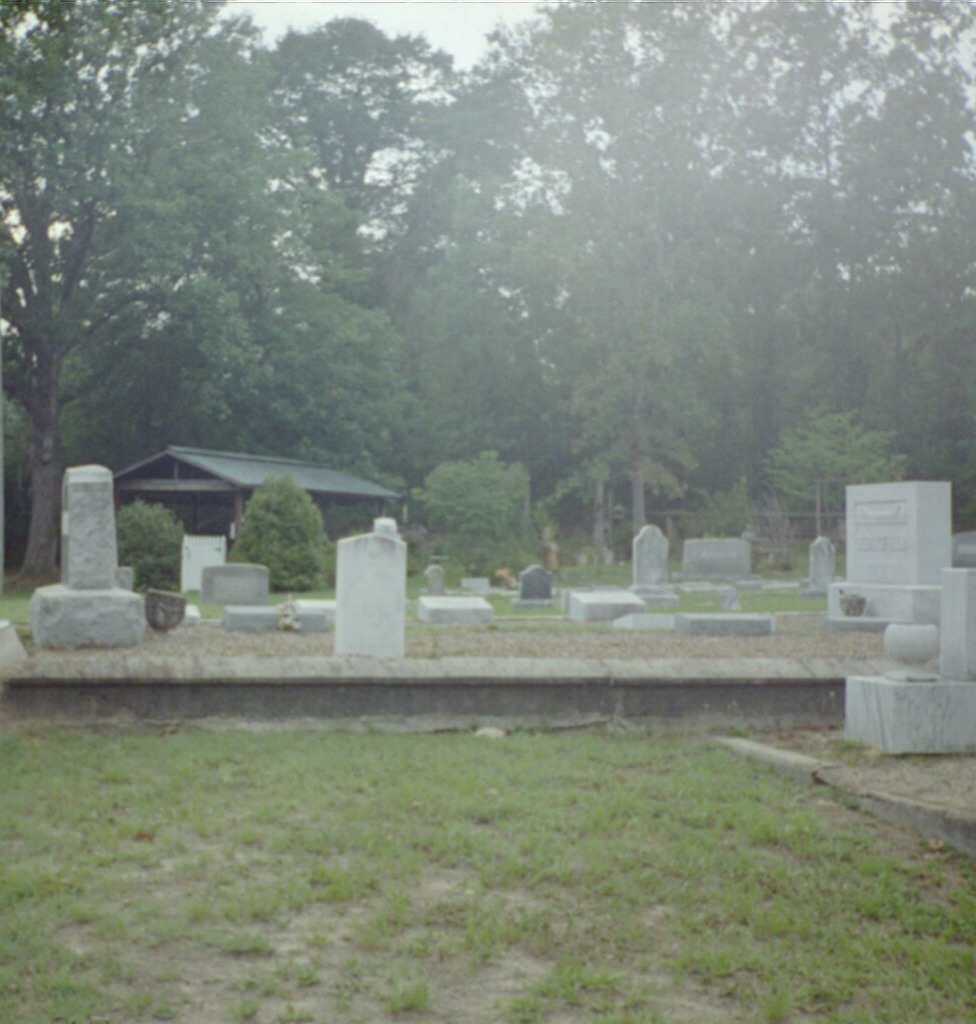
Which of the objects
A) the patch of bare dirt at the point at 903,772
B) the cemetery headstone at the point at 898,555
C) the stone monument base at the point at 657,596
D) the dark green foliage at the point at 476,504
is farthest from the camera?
the dark green foliage at the point at 476,504

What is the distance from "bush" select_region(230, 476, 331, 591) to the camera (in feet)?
86.4

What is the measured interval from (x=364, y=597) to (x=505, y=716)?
204 cm

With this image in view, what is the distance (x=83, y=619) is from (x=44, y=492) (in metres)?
24.1

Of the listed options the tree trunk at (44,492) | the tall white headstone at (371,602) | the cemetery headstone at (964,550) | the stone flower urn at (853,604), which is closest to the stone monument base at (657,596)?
the stone flower urn at (853,604)

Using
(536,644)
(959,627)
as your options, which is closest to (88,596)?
(536,644)

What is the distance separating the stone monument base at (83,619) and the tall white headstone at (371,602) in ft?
Answer: 5.59

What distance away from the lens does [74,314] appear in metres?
33.1

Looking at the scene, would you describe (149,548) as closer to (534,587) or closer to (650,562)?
(534,587)

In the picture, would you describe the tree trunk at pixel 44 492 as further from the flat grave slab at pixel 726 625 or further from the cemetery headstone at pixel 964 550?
the flat grave slab at pixel 726 625

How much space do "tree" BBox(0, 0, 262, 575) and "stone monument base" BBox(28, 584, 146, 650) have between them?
2119 centimetres

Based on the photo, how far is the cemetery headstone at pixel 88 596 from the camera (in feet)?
33.7

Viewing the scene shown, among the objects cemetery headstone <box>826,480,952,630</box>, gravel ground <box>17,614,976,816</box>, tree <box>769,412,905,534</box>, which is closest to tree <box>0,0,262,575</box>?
tree <box>769,412,905,534</box>

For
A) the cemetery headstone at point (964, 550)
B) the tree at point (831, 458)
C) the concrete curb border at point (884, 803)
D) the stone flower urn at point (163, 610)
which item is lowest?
the concrete curb border at point (884, 803)

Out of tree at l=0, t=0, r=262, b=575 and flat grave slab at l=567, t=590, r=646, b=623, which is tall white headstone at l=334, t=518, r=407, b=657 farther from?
tree at l=0, t=0, r=262, b=575
